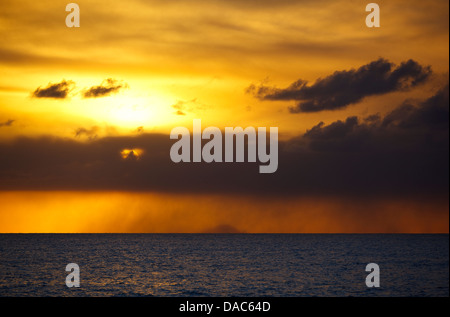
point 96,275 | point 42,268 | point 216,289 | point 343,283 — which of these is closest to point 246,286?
point 216,289

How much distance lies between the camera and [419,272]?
97188mm

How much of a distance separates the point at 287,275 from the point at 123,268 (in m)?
30.6

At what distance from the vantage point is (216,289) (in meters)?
69.9

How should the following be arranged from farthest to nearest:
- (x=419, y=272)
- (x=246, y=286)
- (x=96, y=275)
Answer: (x=419, y=272)
(x=96, y=275)
(x=246, y=286)
